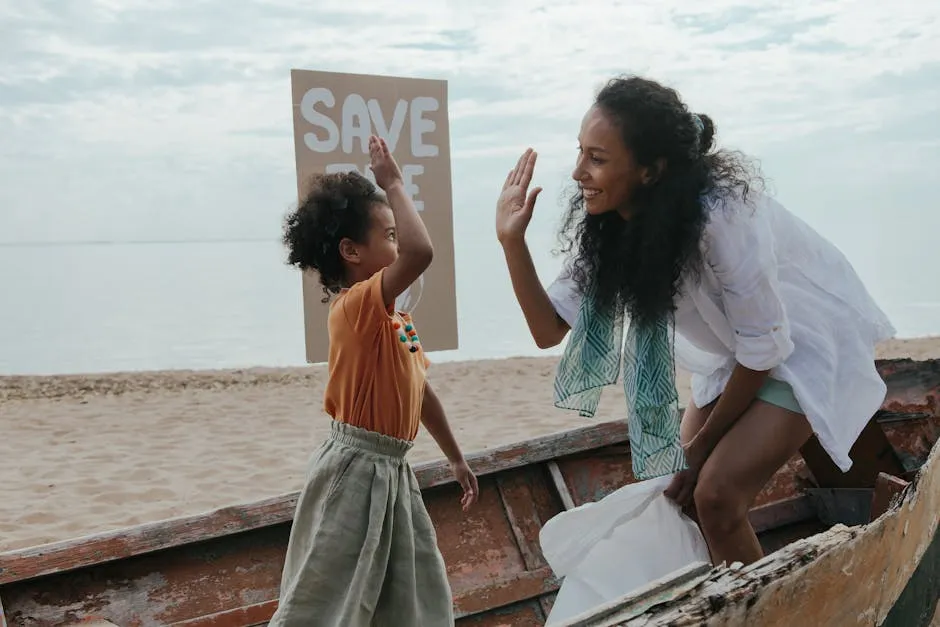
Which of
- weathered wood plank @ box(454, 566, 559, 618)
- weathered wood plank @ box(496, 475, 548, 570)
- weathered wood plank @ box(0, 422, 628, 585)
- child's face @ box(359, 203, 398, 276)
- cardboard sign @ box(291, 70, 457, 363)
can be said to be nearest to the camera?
child's face @ box(359, 203, 398, 276)

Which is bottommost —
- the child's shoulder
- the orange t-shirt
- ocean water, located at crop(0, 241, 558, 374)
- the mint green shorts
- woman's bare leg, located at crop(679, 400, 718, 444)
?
ocean water, located at crop(0, 241, 558, 374)

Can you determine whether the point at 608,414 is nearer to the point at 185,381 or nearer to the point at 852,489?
the point at 185,381

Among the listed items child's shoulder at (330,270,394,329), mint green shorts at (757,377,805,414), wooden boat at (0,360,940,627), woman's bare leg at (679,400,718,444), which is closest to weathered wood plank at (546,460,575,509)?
wooden boat at (0,360,940,627)

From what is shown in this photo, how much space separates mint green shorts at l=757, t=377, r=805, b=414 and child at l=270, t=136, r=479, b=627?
881 millimetres

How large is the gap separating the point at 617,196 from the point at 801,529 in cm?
190

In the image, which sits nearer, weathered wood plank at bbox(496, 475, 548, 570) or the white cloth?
the white cloth

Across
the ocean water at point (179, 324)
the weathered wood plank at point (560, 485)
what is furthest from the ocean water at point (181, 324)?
the weathered wood plank at point (560, 485)

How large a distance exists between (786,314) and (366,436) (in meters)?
1.08

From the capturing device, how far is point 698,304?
2590 mm

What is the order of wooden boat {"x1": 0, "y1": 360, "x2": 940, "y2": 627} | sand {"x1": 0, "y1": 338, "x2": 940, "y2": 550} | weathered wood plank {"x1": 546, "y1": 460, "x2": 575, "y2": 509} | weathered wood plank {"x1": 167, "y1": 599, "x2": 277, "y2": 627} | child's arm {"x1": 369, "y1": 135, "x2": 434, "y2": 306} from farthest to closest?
sand {"x1": 0, "y1": 338, "x2": 940, "y2": 550}
weathered wood plank {"x1": 546, "y1": 460, "x2": 575, "y2": 509}
weathered wood plank {"x1": 167, "y1": 599, "x2": 277, "y2": 627}
child's arm {"x1": 369, "y1": 135, "x2": 434, "y2": 306}
wooden boat {"x1": 0, "y1": 360, "x2": 940, "y2": 627}

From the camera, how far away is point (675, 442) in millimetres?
2656

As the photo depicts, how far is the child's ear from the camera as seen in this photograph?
2.37 metres

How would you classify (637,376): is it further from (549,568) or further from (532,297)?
(549,568)

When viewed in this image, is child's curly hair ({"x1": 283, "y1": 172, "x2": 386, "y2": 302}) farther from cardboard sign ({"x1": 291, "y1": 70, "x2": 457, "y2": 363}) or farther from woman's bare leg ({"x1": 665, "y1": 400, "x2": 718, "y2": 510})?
cardboard sign ({"x1": 291, "y1": 70, "x2": 457, "y2": 363})
